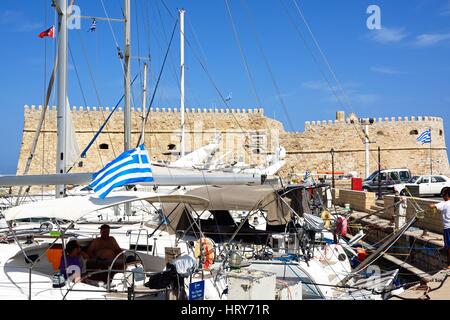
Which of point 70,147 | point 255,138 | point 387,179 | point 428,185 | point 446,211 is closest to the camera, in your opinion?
point 446,211

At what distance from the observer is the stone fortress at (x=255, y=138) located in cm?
3547

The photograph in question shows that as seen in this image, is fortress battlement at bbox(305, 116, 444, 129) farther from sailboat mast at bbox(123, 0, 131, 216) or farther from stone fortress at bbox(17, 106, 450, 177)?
sailboat mast at bbox(123, 0, 131, 216)

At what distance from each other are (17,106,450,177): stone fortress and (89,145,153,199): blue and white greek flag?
28.3 metres

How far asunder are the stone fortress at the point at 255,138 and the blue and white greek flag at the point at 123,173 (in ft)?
92.8

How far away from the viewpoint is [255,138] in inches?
1468

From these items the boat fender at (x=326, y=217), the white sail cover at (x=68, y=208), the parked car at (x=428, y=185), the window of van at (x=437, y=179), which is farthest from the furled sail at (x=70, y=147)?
the window of van at (x=437, y=179)

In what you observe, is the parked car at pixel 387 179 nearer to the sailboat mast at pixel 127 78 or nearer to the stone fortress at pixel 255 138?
the stone fortress at pixel 255 138

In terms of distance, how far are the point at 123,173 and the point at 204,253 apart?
165 cm

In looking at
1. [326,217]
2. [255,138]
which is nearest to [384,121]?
[255,138]

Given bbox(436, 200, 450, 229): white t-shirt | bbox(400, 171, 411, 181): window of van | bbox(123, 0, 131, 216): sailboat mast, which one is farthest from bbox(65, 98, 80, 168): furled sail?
A: bbox(400, 171, 411, 181): window of van

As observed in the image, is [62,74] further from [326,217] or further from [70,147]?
[326,217]

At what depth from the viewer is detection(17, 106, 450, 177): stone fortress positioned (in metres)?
35.5

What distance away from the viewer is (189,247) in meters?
6.85
